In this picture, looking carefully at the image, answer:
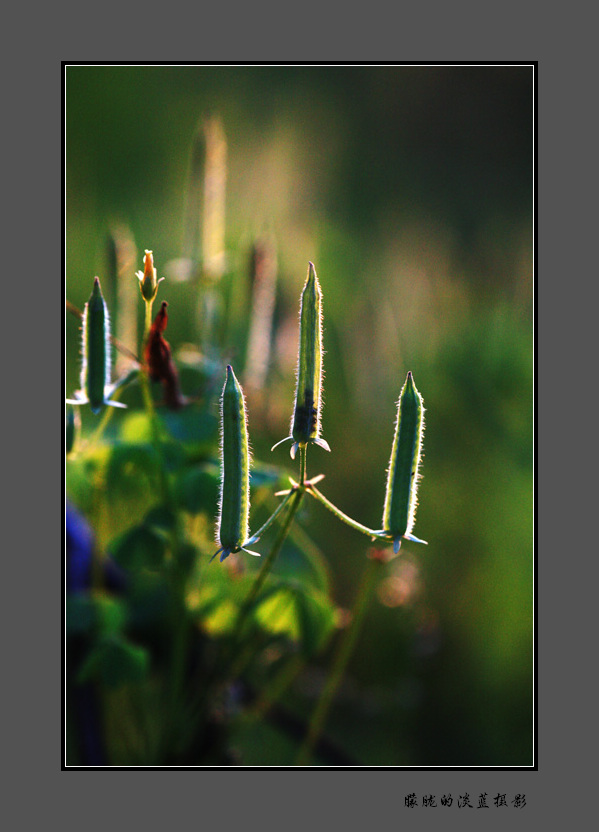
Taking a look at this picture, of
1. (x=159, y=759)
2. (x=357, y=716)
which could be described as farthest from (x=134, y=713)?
(x=357, y=716)

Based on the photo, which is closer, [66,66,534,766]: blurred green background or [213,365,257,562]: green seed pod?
[213,365,257,562]: green seed pod

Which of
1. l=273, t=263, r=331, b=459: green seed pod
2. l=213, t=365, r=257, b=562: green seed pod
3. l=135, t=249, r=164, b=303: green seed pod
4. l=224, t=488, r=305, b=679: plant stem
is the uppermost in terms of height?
l=135, t=249, r=164, b=303: green seed pod

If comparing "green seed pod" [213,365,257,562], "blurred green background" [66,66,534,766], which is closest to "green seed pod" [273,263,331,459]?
"green seed pod" [213,365,257,562]

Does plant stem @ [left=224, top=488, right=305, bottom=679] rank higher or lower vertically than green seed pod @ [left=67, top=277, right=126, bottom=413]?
lower

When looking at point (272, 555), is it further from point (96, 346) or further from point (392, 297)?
point (392, 297)

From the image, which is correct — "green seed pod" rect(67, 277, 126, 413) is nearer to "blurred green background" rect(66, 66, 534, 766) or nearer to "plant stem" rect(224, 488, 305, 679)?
"plant stem" rect(224, 488, 305, 679)

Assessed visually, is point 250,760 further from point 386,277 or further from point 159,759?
point 386,277
